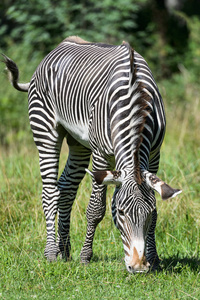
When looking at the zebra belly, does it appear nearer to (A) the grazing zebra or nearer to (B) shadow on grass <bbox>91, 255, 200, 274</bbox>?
(A) the grazing zebra

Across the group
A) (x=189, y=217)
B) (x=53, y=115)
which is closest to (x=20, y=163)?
(x=53, y=115)

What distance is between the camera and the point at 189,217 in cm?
702

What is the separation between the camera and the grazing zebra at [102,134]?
4.40m

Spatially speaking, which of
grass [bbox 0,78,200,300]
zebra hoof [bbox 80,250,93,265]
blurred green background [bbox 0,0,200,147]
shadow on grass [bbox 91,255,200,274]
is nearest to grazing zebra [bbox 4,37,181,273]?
zebra hoof [bbox 80,250,93,265]

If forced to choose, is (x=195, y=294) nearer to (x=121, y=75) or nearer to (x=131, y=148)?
(x=131, y=148)

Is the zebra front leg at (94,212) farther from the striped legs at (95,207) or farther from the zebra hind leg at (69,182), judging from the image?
the zebra hind leg at (69,182)

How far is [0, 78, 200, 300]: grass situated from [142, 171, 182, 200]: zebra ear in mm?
970

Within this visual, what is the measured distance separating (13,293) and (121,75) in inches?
90.7

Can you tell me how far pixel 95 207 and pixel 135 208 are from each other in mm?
1471

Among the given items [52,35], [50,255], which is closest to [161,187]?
[50,255]

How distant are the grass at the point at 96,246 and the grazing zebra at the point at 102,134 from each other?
298 millimetres

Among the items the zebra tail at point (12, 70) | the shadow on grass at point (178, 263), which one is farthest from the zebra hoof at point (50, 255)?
the zebra tail at point (12, 70)

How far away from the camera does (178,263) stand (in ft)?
18.3

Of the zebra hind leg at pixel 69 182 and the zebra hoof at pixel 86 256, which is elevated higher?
the zebra hind leg at pixel 69 182
